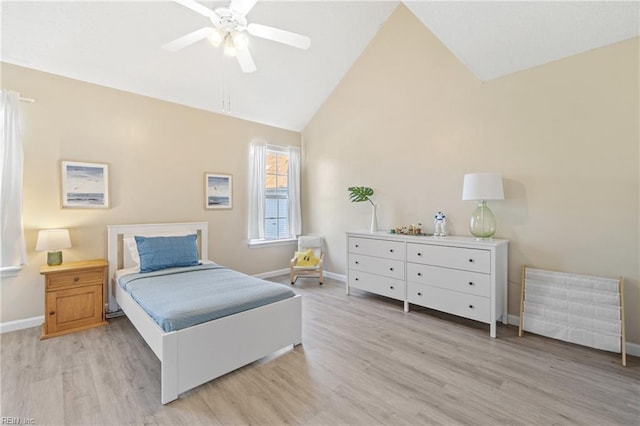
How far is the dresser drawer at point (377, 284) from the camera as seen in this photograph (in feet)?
11.7

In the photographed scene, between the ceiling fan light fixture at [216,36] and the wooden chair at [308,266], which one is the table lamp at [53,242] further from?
the wooden chair at [308,266]

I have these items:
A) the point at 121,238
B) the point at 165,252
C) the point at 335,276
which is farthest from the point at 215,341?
the point at 335,276

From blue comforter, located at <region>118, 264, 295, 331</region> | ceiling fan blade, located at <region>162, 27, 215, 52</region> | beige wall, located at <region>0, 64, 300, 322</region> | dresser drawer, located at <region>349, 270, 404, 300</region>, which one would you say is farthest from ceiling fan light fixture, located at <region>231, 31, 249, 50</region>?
dresser drawer, located at <region>349, 270, 404, 300</region>

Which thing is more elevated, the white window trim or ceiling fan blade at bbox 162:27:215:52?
ceiling fan blade at bbox 162:27:215:52

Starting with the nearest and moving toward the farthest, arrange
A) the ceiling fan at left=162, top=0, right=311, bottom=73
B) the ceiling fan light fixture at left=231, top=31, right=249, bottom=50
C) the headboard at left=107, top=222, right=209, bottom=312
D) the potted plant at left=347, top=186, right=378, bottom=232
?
the ceiling fan at left=162, top=0, right=311, bottom=73
the ceiling fan light fixture at left=231, top=31, right=249, bottom=50
the headboard at left=107, top=222, right=209, bottom=312
the potted plant at left=347, top=186, right=378, bottom=232

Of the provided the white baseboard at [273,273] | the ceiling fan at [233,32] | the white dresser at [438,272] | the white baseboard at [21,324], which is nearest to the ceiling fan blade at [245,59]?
the ceiling fan at [233,32]

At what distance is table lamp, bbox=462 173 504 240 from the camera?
293 centimetres

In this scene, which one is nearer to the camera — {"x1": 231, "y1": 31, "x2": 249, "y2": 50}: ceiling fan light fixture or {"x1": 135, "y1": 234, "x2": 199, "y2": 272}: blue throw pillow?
{"x1": 231, "y1": 31, "x2": 249, "y2": 50}: ceiling fan light fixture

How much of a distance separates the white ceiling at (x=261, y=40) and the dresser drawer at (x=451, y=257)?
6.36 feet

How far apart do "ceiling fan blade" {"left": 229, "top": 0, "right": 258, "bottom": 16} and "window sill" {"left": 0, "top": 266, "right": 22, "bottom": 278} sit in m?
3.19

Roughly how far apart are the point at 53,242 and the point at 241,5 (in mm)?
2802

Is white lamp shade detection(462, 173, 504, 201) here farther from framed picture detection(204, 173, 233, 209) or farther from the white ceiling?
framed picture detection(204, 173, 233, 209)

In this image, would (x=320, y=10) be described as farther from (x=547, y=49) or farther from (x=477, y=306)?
(x=477, y=306)

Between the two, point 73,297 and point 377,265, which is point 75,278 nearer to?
point 73,297
